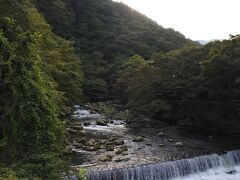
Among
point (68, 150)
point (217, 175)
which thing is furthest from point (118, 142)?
point (217, 175)

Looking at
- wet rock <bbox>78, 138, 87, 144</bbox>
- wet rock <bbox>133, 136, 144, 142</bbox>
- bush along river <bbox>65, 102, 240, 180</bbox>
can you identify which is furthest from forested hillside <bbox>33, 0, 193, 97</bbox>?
wet rock <bbox>78, 138, 87, 144</bbox>

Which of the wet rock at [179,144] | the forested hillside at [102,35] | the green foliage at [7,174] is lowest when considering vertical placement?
the wet rock at [179,144]

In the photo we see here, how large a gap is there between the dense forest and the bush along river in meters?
2.50

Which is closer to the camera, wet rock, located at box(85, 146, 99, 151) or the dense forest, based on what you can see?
the dense forest

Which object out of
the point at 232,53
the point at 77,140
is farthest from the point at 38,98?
the point at 232,53

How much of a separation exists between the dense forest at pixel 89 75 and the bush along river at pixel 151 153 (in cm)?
250

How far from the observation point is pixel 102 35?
209ft

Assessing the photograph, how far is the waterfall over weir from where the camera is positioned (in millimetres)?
16812

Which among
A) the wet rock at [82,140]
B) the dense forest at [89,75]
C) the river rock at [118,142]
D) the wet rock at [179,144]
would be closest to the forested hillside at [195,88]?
the dense forest at [89,75]

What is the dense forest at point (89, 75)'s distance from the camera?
11938 millimetres

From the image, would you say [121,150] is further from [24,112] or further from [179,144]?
[24,112]

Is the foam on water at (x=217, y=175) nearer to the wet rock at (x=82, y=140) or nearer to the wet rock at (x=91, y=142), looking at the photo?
the wet rock at (x=91, y=142)

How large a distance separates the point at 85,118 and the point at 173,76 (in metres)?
8.60

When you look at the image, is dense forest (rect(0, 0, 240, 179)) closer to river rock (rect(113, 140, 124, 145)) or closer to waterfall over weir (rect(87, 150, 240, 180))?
river rock (rect(113, 140, 124, 145))
